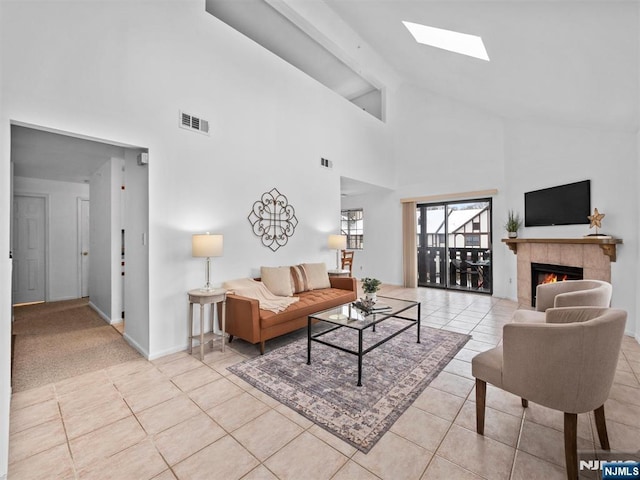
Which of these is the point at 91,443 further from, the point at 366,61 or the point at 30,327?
the point at 366,61

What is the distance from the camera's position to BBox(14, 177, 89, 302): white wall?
550cm

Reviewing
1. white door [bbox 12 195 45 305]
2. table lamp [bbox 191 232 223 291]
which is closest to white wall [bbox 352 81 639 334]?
table lamp [bbox 191 232 223 291]

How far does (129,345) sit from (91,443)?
1784 mm

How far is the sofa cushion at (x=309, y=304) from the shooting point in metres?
3.10

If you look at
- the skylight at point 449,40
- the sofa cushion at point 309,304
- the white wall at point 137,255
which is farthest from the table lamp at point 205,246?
the skylight at point 449,40

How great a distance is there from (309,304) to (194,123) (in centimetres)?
258

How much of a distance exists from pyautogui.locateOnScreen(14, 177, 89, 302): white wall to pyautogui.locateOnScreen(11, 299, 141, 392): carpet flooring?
2.93 feet

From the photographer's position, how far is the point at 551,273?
15.0 ft

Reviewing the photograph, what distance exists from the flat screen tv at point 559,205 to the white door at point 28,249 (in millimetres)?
9063

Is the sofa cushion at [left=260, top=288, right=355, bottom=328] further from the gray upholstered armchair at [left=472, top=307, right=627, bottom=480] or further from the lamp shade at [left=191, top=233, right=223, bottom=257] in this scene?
the gray upholstered armchair at [left=472, top=307, right=627, bottom=480]

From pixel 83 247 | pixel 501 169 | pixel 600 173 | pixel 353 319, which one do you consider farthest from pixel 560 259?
pixel 83 247

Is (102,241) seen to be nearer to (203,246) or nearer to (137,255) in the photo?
(137,255)

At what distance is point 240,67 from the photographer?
386cm

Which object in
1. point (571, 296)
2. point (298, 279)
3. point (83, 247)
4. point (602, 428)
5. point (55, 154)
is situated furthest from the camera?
point (83, 247)
